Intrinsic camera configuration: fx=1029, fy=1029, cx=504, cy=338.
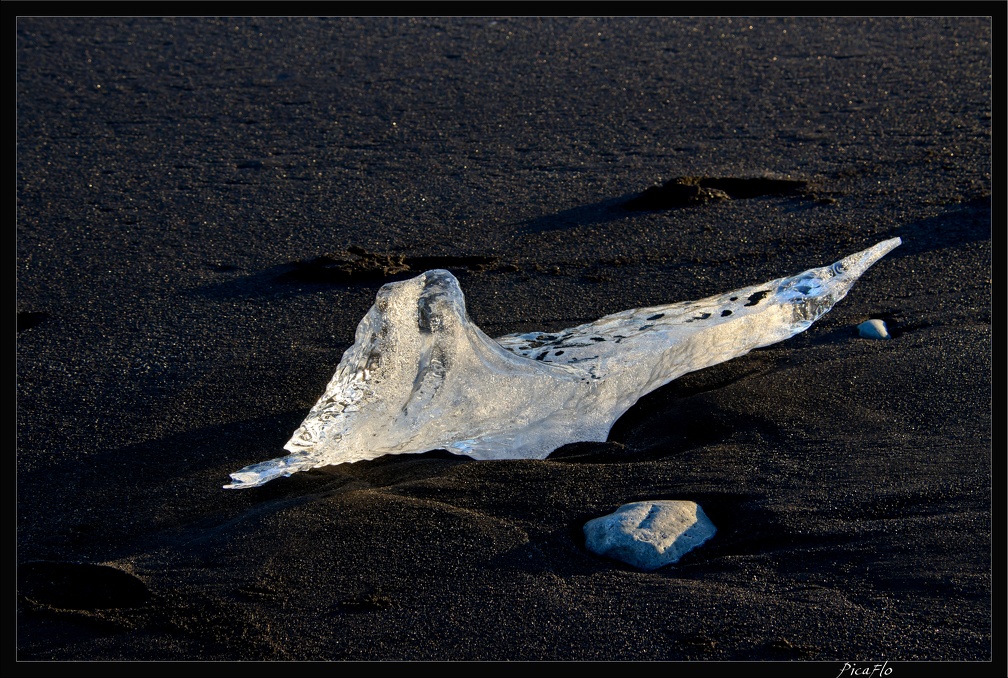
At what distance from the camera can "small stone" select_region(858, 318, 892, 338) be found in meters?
3.76

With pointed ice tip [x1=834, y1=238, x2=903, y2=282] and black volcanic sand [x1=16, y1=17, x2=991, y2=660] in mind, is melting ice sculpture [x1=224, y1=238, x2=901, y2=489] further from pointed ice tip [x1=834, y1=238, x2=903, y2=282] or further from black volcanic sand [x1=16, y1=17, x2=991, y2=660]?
pointed ice tip [x1=834, y1=238, x2=903, y2=282]

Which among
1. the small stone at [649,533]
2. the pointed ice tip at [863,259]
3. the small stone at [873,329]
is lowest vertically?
the small stone at [649,533]

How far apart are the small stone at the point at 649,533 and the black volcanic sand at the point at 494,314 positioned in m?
0.05

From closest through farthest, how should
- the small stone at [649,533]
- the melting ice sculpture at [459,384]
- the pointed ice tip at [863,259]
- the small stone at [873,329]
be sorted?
the small stone at [649,533], the melting ice sculpture at [459,384], the small stone at [873,329], the pointed ice tip at [863,259]

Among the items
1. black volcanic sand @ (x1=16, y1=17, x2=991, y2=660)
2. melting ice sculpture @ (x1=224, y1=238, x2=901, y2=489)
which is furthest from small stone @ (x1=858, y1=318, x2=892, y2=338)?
melting ice sculpture @ (x1=224, y1=238, x2=901, y2=489)

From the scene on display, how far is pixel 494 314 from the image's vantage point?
402 cm

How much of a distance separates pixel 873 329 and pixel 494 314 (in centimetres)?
141

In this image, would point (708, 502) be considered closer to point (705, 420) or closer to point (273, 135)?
point (705, 420)

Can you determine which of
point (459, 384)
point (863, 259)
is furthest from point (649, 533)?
point (863, 259)

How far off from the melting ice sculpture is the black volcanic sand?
0.29ft

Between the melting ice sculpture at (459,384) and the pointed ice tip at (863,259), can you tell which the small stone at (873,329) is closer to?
the pointed ice tip at (863,259)

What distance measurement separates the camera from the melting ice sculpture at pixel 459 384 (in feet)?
9.96

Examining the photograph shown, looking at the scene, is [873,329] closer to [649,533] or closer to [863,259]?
[863,259]

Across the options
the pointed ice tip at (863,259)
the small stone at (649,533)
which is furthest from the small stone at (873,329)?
the small stone at (649,533)
